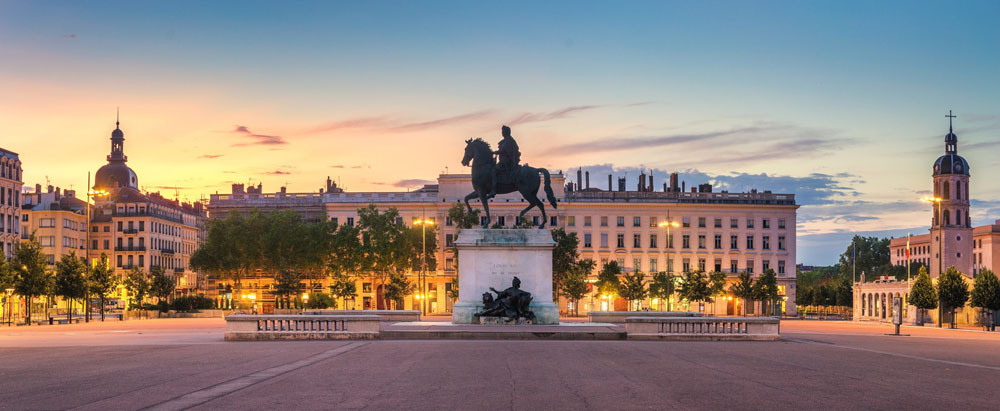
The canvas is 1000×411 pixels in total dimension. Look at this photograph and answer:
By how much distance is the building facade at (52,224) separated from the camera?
122m

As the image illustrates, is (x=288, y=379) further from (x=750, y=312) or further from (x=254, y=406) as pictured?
(x=750, y=312)

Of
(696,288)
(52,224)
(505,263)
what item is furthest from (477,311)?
(52,224)

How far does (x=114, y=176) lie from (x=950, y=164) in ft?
420

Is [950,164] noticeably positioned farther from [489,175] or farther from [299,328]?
[299,328]

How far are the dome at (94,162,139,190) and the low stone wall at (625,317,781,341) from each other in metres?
147

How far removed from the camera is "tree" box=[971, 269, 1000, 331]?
232ft

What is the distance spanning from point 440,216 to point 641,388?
107m

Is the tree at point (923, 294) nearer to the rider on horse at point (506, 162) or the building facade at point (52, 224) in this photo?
the rider on horse at point (506, 162)

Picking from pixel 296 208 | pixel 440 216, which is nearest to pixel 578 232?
pixel 440 216

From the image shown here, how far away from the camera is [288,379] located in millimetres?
19031

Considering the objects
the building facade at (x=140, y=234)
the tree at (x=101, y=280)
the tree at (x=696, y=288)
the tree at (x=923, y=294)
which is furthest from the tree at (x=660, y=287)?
the building facade at (x=140, y=234)

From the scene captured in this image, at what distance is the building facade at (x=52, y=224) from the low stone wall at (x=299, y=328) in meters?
95.0

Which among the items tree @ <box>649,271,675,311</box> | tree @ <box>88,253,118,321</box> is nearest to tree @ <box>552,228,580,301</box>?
tree @ <box>649,271,675,311</box>

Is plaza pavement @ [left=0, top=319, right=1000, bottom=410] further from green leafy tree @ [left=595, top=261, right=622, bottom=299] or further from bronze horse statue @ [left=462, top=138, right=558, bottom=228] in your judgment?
green leafy tree @ [left=595, top=261, right=622, bottom=299]
